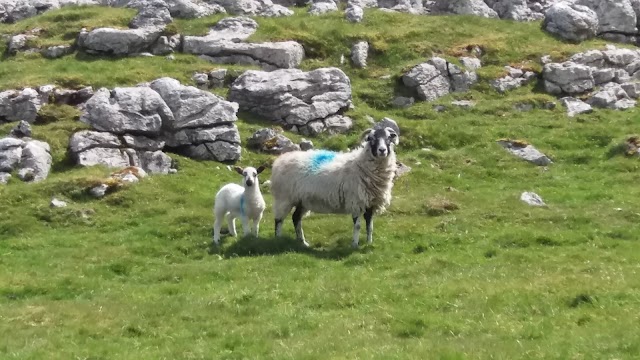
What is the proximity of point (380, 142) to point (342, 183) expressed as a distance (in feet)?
6.39

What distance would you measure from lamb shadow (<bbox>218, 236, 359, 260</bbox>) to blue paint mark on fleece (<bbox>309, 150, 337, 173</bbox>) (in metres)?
2.74

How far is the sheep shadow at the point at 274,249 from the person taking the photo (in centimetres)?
2433

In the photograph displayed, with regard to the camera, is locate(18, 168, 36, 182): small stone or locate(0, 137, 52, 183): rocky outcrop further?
locate(0, 137, 52, 183): rocky outcrop

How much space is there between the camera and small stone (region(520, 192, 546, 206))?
3025 cm

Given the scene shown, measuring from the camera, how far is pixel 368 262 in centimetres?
2298

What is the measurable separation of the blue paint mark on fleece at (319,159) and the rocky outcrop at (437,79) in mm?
22560

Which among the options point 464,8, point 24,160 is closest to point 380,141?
point 24,160

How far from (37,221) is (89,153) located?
684 centimetres

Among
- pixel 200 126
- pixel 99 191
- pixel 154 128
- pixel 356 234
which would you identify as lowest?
pixel 200 126

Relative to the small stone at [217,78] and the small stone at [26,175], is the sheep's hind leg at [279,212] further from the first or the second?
the small stone at [217,78]

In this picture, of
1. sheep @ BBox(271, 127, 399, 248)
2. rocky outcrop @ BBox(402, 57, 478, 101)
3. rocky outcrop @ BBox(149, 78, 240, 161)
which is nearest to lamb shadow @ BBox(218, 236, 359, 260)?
sheep @ BBox(271, 127, 399, 248)

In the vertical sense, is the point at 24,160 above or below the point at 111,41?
above

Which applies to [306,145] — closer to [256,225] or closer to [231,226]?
[231,226]

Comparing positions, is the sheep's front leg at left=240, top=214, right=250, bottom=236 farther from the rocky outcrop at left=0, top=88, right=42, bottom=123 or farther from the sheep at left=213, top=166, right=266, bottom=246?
the rocky outcrop at left=0, top=88, right=42, bottom=123
